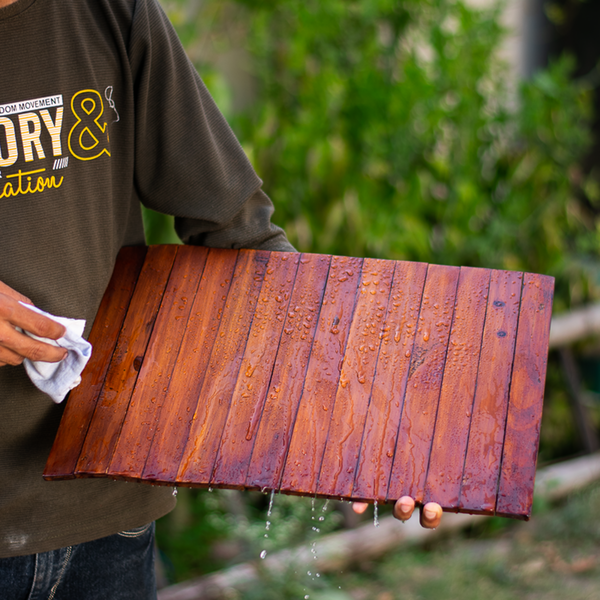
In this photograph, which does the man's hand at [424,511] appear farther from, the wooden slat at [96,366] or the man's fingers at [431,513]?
the wooden slat at [96,366]

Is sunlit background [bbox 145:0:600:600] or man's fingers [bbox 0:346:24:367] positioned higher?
man's fingers [bbox 0:346:24:367]

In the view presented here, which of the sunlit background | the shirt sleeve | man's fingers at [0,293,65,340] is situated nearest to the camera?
man's fingers at [0,293,65,340]

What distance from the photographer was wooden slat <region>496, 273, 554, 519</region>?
3.55 ft

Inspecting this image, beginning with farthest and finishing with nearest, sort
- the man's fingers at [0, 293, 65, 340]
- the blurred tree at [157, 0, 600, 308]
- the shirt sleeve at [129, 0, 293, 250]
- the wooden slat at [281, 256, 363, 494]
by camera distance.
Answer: the blurred tree at [157, 0, 600, 308], the shirt sleeve at [129, 0, 293, 250], the wooden slat at [281, 256, 363, 494], the man's fingers at [0, 293, 65, 340]

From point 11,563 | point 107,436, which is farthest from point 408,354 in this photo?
point 11,563

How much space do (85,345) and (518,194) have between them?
320 centimetres

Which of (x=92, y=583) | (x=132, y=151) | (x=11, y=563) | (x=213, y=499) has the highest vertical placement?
(x=132, y=151)

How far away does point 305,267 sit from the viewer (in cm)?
134

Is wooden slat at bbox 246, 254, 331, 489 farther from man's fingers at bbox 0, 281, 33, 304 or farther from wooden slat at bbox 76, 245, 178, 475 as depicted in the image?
man's fingers at bbox 0, 281, 33, 304

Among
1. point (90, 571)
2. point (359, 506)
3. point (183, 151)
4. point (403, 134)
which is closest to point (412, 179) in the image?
point (403, 134)

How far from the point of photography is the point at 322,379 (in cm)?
122

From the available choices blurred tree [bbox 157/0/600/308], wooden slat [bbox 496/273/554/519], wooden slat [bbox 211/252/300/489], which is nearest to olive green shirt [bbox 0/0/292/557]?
wooden slat [bbox 211/252/300/489]

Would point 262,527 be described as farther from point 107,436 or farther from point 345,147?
point 345,147

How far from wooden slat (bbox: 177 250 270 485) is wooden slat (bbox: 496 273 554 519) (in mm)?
485
